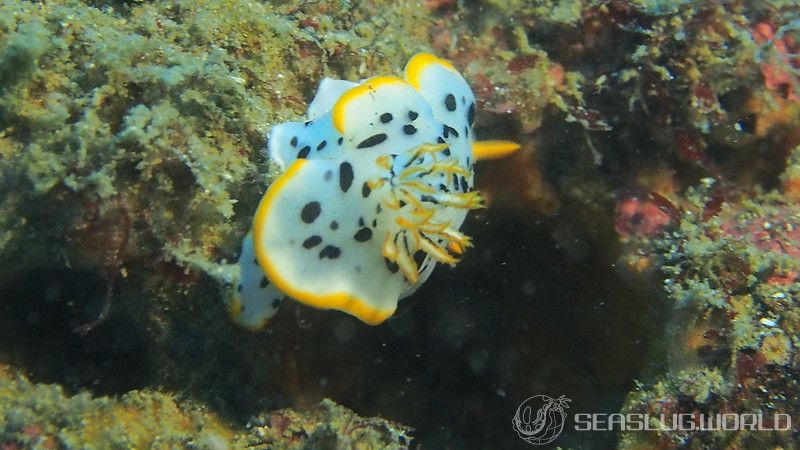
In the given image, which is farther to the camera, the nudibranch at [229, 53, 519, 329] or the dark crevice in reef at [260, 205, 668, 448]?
the dark crevice in reef at [260, 205, 668, 448]

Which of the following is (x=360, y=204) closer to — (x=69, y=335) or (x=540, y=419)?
(x=69, y=335)

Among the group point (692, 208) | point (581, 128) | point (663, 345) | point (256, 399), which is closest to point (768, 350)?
point (663, 345)

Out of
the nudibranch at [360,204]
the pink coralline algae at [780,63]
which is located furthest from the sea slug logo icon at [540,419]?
the pink coralline algae at [780,63]

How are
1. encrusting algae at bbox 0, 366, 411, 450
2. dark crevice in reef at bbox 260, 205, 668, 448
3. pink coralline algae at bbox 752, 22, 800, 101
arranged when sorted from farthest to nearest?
dark crevice in reef at bbox 260, 205, 668, 448, pink coralline algae at bbox 752, 22, 800, 101, encrusting algae at bbox 0, 366, 411, 450

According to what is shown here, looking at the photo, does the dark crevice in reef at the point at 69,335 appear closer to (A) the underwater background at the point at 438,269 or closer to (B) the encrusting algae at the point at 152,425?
(A) the underwater background at the point at 438,269

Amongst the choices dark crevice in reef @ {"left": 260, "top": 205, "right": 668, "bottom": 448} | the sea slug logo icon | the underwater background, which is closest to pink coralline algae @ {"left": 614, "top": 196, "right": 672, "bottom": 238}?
the underwater background

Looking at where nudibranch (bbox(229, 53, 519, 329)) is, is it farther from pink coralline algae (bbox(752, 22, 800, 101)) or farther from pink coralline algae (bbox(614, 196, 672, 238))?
pink coralline algae (bbox(752, 22, 800, 101))
